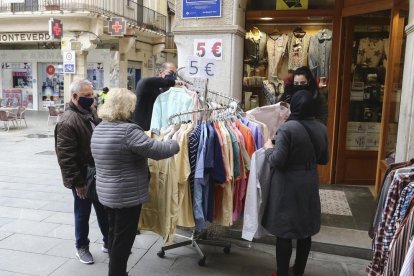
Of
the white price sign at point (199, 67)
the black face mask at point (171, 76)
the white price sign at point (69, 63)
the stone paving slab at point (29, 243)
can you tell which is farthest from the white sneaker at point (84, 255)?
the white price sign at point (69, 63)

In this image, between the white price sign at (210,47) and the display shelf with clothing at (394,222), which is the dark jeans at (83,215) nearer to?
the display shelf with clothing at (394,222)

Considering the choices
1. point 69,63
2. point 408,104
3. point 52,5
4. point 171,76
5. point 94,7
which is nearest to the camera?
point 408,104

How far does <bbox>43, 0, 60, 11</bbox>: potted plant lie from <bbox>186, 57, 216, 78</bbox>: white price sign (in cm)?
1326

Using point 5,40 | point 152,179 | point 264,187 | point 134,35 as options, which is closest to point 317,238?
point 264,187

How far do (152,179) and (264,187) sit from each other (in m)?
0.94

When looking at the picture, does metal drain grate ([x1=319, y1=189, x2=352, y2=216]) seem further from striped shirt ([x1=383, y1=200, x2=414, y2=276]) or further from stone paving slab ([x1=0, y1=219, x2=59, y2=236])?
stone paving slab ([x1=0, y1=219, x2=59, y2=236])

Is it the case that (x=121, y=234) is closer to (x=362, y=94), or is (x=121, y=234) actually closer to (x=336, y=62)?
(x=336, y=62)

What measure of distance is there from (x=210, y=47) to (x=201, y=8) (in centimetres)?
51

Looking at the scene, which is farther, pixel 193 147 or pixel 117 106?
pixel 193 147

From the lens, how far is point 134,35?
679 inches

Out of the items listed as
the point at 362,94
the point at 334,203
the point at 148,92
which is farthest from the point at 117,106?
the point at 362,94

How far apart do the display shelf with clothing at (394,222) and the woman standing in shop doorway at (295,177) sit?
500 mm

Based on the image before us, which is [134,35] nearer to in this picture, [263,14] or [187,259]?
[263,14]

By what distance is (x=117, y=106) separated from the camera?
114 inches
